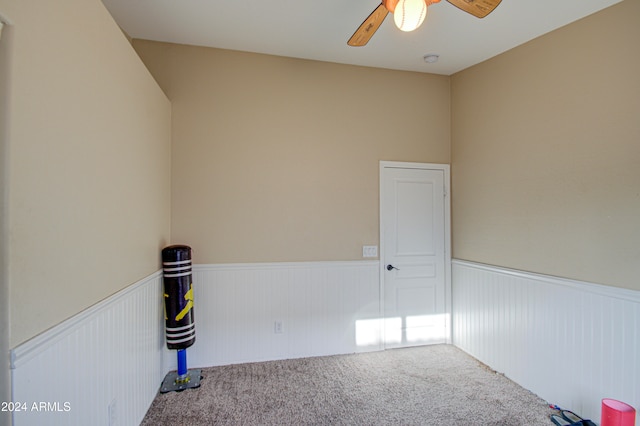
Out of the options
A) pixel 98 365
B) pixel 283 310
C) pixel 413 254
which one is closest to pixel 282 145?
pixel 283 310

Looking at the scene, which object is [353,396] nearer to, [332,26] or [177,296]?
[177,296]

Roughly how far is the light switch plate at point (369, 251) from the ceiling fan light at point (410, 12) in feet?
7.59

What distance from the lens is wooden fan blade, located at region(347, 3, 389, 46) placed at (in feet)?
6.20

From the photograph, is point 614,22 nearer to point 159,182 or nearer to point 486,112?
point 486,112

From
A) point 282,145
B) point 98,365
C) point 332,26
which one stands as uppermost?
point 332,26

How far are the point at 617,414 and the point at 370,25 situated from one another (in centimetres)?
287

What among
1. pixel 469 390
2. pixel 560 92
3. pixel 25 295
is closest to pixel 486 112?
Result: pixel 560 92

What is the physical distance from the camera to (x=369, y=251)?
11.5 ft

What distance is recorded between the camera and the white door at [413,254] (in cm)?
356

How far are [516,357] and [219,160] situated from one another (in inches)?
131

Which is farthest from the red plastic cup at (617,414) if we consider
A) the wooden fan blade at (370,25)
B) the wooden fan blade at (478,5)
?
the wooden fan blade at (370,25)

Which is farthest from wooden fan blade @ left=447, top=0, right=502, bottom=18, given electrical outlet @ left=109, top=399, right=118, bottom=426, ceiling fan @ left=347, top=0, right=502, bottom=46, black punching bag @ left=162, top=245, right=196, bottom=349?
electrical outlet @ left=109, top=399, right=118, bottom=426

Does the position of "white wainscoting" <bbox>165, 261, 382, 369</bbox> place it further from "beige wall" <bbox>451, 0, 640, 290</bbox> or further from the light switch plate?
"beige wall" <bbox>451, 0, 640, 290</bbox>

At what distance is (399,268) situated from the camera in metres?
3.61
